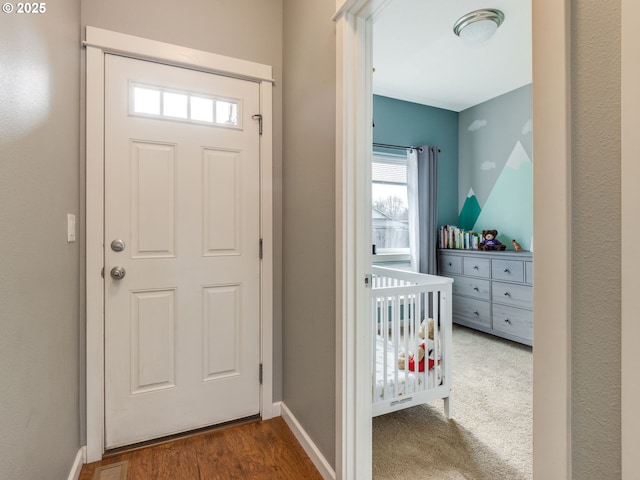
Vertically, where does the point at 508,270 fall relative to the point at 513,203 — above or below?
below

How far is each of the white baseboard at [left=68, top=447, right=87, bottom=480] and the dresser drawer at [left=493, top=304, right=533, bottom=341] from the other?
339cm

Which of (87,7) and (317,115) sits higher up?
(87,7)

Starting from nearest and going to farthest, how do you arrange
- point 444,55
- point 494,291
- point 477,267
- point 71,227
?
point 71,227 → point 444,55 → point 494,291 → point 477,267

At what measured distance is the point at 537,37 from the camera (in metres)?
0.67

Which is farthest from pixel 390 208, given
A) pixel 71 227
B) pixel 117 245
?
pixel 71 227

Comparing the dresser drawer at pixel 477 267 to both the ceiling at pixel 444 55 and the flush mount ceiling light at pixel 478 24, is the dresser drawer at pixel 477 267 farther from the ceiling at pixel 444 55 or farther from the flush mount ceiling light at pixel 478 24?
the flush mount ceiling light at pixel 478 24

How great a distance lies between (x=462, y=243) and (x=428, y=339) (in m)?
2.32

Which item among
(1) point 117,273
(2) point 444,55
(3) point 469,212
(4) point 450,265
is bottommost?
(4) point 450,265

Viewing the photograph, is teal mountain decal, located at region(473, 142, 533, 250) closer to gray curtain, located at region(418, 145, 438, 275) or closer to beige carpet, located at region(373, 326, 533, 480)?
gray curtain, located at region(418, 145, 438, 275)

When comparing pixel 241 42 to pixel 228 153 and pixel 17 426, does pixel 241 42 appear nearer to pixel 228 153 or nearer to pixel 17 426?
pixel 228 153

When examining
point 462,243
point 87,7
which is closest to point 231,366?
point 87,7

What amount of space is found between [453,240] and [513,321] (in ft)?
3.92

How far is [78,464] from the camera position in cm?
153

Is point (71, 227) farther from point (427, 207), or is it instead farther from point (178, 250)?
point (427, 207)
